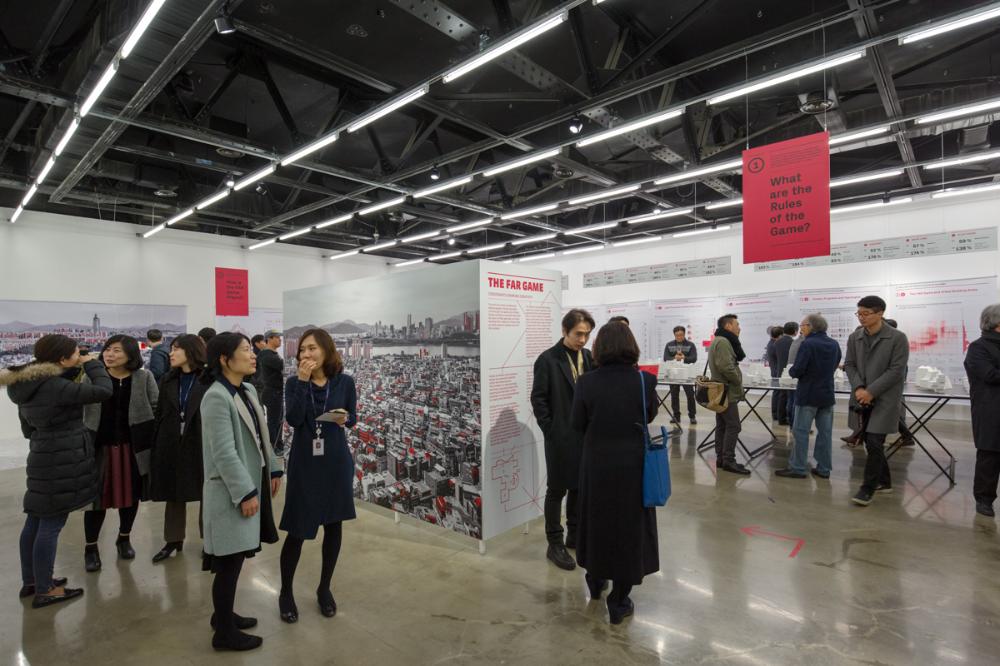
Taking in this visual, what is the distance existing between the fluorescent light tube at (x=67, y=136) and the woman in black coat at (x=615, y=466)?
5.18 meters

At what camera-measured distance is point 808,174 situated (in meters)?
3.67

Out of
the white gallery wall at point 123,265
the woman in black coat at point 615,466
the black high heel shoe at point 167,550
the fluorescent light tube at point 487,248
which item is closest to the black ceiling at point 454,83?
the white gallery wall at point 123,265

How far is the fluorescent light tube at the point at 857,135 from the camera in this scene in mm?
5274

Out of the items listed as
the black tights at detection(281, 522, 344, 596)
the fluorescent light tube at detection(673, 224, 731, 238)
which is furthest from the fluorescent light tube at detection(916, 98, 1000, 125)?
the black tights at detection(281, 522, 344, 596)

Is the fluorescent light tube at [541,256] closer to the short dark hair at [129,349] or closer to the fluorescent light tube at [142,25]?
the fluorescent light tube at [142,25]

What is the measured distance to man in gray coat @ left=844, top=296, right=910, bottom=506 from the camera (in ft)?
13.0

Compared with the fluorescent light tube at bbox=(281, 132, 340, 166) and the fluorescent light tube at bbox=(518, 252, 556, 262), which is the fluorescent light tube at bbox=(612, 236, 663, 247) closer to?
the fluorescent light tube at bbox=(518, 252, 556, 262)

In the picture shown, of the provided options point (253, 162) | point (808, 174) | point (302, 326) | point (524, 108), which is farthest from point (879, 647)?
point (253, 162)

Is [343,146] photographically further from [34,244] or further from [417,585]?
[417,585]

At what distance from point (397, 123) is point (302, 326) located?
3.24m

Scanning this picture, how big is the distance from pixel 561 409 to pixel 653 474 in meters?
0.84

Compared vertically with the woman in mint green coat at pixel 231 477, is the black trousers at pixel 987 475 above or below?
below

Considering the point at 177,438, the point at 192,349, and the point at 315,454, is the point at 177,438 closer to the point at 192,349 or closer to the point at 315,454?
the point at 192,349

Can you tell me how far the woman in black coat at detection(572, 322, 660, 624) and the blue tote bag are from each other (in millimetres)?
20
